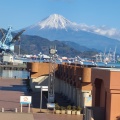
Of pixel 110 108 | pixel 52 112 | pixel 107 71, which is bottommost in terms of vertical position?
pixel 52 112

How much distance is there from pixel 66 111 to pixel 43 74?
57.5 feet

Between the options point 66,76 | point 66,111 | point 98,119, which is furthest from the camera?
point 66,76

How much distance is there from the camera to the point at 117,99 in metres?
15.7

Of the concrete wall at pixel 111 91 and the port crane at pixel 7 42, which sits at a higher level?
the port crane at pixel 7 42

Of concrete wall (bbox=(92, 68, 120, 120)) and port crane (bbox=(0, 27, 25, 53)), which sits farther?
port crane (bbox=(0, 27, 25, 53))

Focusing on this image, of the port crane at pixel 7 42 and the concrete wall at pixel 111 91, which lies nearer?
the concrete wall at pixel 111 91

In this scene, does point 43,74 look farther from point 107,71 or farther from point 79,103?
point 107,71

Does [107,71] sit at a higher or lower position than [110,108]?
higher

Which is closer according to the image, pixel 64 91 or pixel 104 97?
pixel 104 97

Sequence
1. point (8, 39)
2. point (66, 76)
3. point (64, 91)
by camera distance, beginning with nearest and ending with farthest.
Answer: point (66, 76) < point (64, 91) < point (8, 39)

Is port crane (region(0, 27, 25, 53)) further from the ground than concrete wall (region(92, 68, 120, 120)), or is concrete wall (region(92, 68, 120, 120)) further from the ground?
port crane (region(0, 27, 25, 53))

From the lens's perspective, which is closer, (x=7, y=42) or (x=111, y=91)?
(x=111, y=91)

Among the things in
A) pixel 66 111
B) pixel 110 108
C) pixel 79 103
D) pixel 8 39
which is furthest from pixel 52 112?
pixel 8 39

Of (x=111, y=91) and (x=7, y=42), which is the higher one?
(x=7, y=42)
